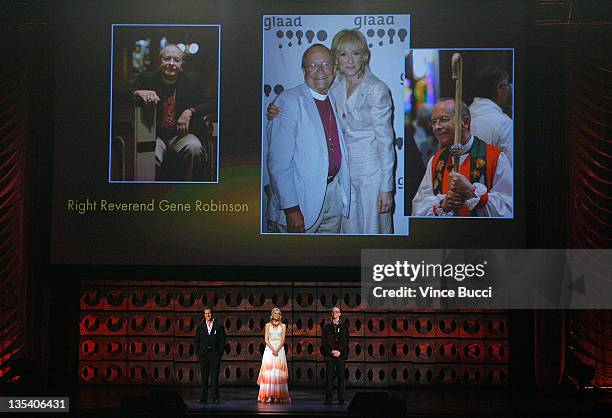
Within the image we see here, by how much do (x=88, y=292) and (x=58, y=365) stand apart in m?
1.26

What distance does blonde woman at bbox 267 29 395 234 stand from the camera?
46.6ft

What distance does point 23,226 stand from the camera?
15062mm

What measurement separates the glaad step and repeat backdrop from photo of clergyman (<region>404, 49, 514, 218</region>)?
20 mm

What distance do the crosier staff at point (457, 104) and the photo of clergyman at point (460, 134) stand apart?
0.01m

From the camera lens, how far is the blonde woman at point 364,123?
14.2m

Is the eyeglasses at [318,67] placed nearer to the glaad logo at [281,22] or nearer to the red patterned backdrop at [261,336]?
the glaad logo at [281,22]

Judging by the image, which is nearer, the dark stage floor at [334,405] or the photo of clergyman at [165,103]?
the dark stage floor at [334,405]

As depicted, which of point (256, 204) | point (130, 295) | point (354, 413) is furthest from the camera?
point (130, 295)

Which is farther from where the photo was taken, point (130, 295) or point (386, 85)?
point (130, 295)

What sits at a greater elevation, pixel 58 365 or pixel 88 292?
pixel 88 292

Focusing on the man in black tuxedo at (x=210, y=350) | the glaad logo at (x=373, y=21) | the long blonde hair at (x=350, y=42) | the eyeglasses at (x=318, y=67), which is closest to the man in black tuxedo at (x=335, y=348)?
the man in black tuxedo at (x=210, y=350)

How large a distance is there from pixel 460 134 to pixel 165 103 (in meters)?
4.27

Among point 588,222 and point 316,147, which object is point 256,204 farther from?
point 588,222

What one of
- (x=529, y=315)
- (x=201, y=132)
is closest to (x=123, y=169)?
(x=201, y=132)
